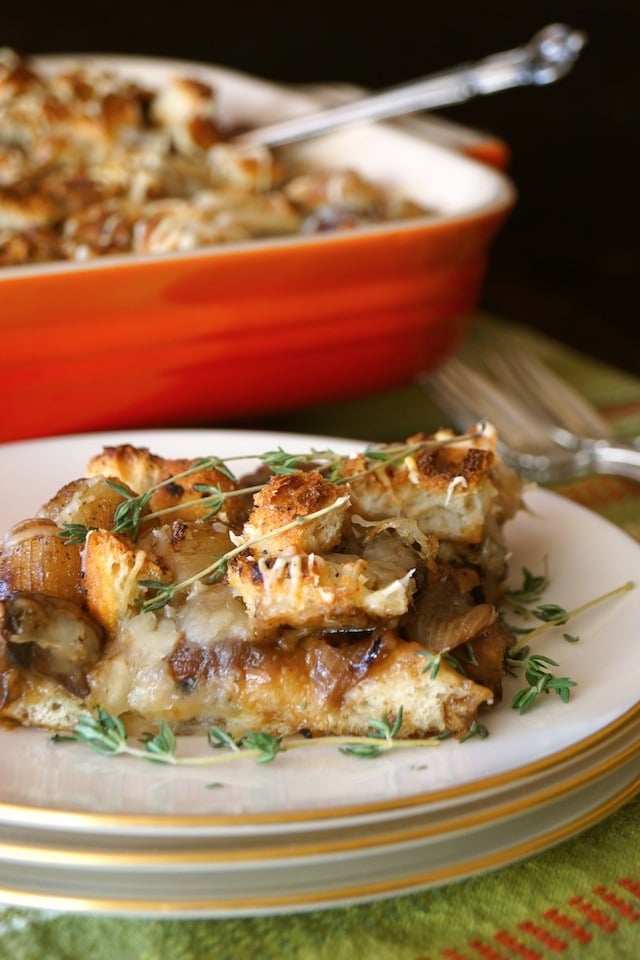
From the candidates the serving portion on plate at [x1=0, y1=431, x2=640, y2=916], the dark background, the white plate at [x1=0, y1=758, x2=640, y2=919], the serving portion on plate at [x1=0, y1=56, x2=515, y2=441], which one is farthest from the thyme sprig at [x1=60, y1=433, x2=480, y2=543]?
the dark background

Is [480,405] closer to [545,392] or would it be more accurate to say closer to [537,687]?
[545,392]

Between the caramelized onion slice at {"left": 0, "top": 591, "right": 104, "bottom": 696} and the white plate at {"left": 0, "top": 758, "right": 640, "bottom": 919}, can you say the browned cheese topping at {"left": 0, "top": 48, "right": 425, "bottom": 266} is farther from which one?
the white plate at {"left": 0, "top": 758, "right": 640, "bottom": 919}

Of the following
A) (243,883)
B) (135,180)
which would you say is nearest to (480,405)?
(135,180)

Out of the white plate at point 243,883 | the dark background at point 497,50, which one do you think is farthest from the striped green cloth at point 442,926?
the dark background at point 497,50

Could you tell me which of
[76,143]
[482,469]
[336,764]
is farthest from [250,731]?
[76,143]

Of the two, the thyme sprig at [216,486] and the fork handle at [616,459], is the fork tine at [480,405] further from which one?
the thyme sprig at [216,486]

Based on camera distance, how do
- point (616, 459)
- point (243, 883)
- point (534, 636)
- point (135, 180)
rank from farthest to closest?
point (135, 180) < point (616, 459) < point (534, 636) < point (243, 883)
